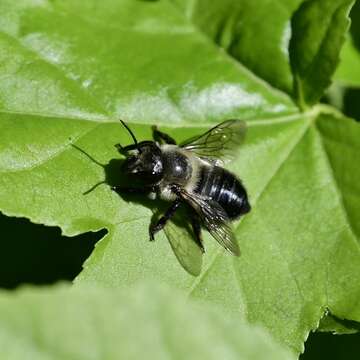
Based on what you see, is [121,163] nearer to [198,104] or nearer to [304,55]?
[198,104]

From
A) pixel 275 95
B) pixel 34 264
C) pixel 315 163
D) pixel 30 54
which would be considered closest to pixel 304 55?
pixel 275 95

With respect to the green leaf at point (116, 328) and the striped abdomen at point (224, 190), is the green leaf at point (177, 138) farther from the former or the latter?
the green leaf at point (116, 328)

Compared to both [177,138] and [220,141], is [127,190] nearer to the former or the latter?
[177,138]

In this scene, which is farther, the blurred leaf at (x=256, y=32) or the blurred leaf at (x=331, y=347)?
the blurred leaf at (x=331, y=347)

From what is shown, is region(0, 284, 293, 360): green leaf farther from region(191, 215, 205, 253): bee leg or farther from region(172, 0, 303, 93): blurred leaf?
region(172, 0, 303, 93): blurred leaf

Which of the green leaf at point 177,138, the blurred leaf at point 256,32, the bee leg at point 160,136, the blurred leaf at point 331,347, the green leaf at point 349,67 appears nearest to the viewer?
the green leaf at point 177,138

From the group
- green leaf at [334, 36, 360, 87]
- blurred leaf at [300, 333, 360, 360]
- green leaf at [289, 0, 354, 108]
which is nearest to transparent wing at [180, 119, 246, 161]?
green leaf at [289, 0, 354, 108]

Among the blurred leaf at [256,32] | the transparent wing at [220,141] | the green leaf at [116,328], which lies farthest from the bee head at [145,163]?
the green leaf at [116,328]
